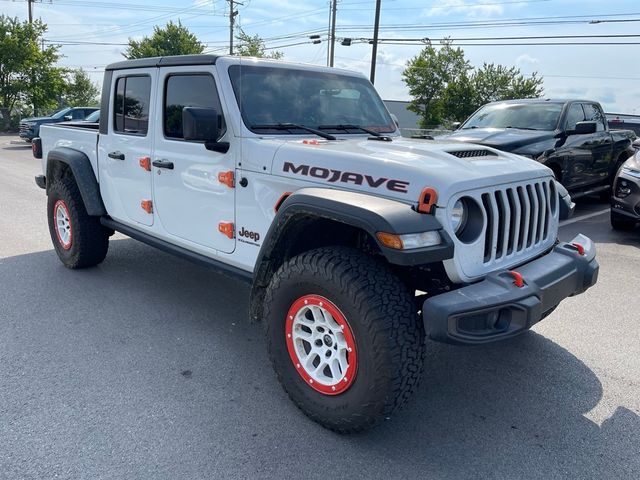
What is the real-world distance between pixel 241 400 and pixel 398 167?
161cm

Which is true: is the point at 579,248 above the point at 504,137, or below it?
below

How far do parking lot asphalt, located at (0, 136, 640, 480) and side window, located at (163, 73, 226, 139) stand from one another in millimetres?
1507

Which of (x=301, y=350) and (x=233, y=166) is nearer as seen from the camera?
(x=301, y=350)

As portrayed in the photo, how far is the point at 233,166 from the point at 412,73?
35.6 meters

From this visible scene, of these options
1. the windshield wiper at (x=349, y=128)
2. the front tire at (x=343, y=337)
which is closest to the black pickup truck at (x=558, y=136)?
the windshield wiper at (x=349, y=128)

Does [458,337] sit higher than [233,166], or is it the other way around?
[233,166]

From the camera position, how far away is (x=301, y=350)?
298 cm

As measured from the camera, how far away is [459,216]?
2.78 metres

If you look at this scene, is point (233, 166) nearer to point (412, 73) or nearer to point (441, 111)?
point (441, 111)

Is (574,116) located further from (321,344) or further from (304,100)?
(321,344)

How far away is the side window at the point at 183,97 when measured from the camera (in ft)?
12.2

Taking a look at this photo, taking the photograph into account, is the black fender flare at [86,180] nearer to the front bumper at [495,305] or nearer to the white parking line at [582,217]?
the front bumper at [495,305]

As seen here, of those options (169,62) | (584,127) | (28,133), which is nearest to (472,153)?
(169,62)

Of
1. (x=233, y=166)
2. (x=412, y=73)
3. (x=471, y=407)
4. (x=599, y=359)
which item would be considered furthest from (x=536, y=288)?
(x=412, y=73)
